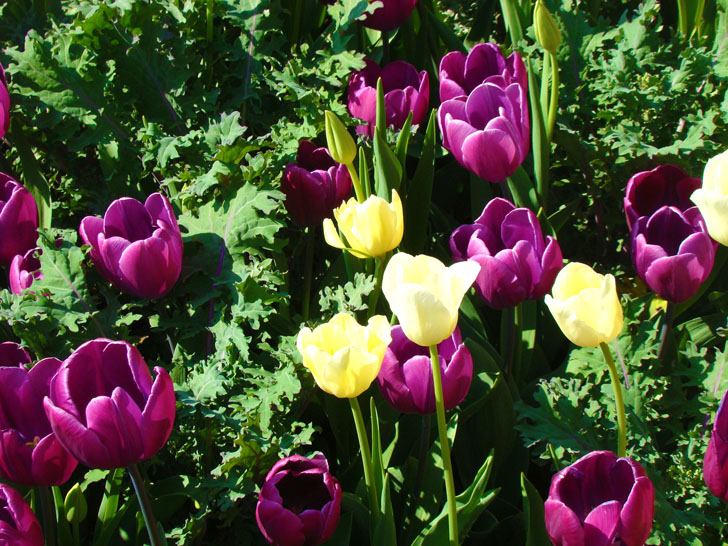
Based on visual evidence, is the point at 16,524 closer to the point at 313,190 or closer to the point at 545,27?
the point at 313,190

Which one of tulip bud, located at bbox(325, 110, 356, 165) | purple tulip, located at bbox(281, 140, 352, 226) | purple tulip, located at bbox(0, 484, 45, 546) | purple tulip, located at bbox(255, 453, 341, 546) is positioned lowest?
purple tulip, located at bbox(255, 453, 341, 546)

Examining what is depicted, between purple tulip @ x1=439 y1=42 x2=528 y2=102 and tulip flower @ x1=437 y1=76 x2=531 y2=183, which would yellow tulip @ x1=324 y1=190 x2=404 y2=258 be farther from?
purple tulip @ x1=439 y1=42 x2=528 y2=102

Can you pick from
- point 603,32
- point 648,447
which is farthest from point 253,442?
point 603,32

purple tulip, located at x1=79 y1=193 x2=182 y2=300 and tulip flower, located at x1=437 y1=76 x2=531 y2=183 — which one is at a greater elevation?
tulip flower, located at x1=437 y1=76 x2=531 y2=183

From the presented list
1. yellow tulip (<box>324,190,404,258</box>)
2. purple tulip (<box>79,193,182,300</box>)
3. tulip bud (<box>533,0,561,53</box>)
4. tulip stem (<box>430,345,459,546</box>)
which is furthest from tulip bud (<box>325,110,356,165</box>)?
tulip stem (<box>430,345,459,546</box>)

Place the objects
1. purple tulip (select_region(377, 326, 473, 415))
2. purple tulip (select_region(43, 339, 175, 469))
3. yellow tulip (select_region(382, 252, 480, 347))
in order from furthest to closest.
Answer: purple tulip (select_region(377, 326, 473, 415)) → purple tulip (select_region(43, 339, 175, 469)) → yellow tulip (select_region(382, 252, 480, 347))

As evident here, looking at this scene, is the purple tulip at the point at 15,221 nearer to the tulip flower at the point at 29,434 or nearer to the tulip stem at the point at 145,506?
the tulip flower at the point at 29,434

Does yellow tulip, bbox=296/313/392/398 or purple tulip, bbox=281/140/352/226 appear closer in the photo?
yellow tulip, bbox=296/313/392/398

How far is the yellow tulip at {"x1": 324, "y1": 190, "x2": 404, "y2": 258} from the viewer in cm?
103

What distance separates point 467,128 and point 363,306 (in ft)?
1.17

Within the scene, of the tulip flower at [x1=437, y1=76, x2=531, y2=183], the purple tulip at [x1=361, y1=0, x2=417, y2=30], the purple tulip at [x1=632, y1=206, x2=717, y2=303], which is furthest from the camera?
the purple tulip at [x1=361, y1=0, x2=417, y2=30]

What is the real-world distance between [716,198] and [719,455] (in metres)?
0.29

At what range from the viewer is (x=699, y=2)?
5.86ft

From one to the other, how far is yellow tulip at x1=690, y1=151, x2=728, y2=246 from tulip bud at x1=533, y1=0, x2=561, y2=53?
45 cm
